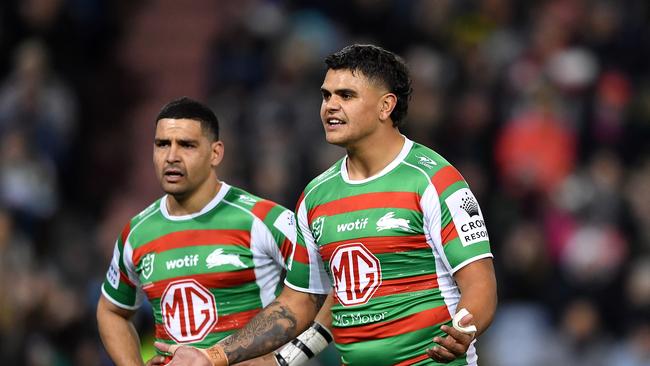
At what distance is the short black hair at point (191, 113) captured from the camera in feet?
27.0

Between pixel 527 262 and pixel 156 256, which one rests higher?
pixel 156 256

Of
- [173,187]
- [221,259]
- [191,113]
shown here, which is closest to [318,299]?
[221,259]

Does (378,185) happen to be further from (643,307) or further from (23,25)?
(23,25)

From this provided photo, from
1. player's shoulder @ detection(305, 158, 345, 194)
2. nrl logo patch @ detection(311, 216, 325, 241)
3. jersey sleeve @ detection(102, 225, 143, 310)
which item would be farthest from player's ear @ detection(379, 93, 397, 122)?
jersey sleeve @ detection(102, 225, 143, 310)

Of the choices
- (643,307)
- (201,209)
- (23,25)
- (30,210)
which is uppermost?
(23,25)

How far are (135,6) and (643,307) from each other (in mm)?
7649

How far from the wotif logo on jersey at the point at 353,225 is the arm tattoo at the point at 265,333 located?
67 cm

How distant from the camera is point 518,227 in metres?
14.3

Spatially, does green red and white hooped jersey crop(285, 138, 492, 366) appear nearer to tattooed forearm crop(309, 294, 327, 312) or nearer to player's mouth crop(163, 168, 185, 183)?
tattooed forearm crop(309, 294, 327, 312)

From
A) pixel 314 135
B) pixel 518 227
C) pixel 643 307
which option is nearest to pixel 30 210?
pixel 314 135

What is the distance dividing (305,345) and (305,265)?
47 cm

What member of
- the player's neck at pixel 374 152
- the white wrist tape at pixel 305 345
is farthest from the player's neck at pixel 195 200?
the player's neck at pixel 374 152

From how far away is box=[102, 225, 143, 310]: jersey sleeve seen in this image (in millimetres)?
8383

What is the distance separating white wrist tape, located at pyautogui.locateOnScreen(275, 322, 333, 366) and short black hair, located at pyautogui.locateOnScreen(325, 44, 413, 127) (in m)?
1.28
